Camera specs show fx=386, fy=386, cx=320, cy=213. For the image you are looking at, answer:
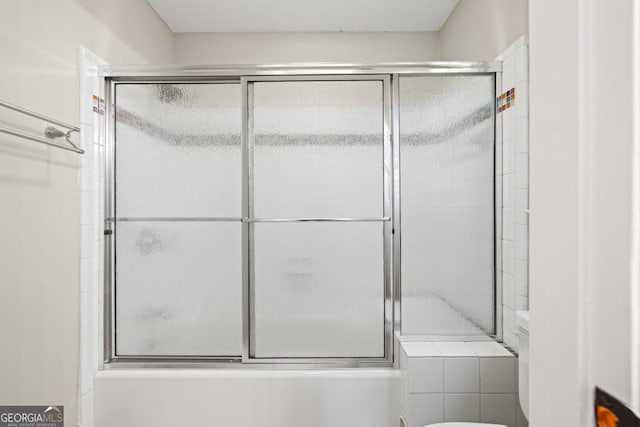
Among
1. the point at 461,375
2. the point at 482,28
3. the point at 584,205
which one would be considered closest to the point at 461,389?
the point at 461,375

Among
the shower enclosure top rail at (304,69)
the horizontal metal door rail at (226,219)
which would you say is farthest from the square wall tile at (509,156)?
the horizontal metal door rail at (226,219)

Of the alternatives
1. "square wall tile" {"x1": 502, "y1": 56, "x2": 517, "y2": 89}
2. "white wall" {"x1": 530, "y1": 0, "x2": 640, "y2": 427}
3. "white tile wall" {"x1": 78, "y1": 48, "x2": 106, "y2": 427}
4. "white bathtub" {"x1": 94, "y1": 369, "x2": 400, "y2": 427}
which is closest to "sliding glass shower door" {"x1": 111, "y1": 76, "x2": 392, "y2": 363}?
"white bathtub" {"x1": 94, "y1": 369, "x2": 400, "y2": 427}

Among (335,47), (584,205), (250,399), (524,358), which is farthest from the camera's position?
(335,47)

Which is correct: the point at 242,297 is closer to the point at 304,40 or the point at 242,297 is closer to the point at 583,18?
the point at 583,18

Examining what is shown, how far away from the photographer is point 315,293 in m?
2.06

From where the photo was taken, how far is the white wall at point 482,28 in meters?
1.87

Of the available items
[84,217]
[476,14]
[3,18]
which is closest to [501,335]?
[476,14]

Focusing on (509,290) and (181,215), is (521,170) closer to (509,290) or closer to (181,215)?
(509,290)

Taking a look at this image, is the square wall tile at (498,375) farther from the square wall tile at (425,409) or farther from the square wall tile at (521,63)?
the square wall tile at (521,63)

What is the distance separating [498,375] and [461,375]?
0.57 ft

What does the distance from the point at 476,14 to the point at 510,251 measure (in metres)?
1.45

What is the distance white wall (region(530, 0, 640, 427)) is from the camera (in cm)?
29

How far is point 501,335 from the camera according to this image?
2014 millimetres

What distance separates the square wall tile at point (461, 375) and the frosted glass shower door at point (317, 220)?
37cm
